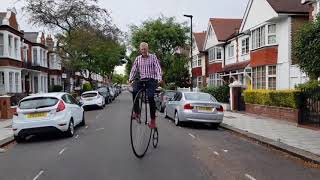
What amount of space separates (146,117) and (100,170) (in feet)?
5.56

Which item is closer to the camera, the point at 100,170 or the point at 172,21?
the point at 100,170

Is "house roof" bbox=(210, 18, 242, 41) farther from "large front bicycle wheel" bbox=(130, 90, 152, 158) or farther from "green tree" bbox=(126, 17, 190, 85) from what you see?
"large front bicycle wheel" bbox=(130, 90, 152, 158)

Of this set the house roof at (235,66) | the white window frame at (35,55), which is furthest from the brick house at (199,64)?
the white window frame at (35,55)

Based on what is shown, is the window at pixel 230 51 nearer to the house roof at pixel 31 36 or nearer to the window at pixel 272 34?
the window at pixel 272 34

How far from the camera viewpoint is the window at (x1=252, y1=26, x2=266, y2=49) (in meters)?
31.9

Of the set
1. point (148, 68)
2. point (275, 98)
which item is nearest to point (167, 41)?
point (275, 98)

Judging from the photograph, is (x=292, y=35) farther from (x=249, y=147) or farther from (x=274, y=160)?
(x=274, y=160)

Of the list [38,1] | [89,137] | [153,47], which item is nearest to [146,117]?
[89,137]

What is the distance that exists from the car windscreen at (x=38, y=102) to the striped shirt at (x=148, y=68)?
565 centimetres

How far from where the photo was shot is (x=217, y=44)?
1796 inches

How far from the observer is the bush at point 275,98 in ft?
59.3

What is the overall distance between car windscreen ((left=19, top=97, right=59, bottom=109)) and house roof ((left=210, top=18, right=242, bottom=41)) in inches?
1259

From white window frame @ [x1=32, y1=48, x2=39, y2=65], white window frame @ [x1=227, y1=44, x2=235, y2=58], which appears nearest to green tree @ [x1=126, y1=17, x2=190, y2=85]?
white window frame @ [x1=227, y1=44, x2=235, y2=58]

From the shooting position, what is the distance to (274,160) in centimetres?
1022
